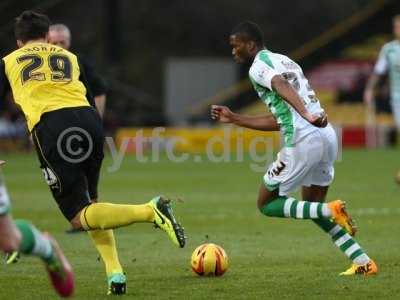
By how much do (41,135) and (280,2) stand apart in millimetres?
43987

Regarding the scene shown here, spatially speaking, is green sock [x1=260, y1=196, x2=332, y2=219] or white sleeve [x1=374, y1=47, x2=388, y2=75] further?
white sleeve [x1=374, y1=47, x2=388, y2=75]

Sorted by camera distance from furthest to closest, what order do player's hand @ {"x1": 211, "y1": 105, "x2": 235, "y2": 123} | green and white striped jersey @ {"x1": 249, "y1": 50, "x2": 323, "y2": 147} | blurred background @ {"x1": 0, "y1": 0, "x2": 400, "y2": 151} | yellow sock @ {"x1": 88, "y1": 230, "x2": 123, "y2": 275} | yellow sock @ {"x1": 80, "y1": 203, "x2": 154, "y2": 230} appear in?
blurred background @ {"x1": 0, "y1": 0, "x2": 400, "y2": 151} → player's hand @ {"x1": 211, "y1": 105, "x2": 235, "y2": 123} → green and white striped jersey @ {"x1": 249, "y1": 50, "x2": 323, "y2": 147} → yellow sock @ {"x1": 88, "y1": 230, "x2": 123, "y2": 275} → yellow sock @ {"x1": 80, "y1": 203, "x2": 154, "y2": 230}

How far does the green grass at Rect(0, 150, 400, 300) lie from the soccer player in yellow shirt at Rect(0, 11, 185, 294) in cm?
52

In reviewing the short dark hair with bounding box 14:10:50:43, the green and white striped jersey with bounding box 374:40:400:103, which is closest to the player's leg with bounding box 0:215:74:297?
the short dark hair with bounding box 14:10:50:43

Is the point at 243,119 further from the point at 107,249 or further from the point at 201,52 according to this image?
the point at 201,52

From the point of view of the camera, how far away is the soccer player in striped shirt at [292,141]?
9336 millimetres

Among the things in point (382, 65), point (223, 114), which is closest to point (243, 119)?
point (223, 114)

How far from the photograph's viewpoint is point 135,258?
36.7 feet

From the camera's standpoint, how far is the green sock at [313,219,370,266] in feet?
31.7

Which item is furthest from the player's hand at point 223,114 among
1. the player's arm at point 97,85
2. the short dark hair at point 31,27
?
the player's arm at point 97,85

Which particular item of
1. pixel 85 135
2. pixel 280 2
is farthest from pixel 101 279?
pixel 280 2

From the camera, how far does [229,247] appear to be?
12.0 metres

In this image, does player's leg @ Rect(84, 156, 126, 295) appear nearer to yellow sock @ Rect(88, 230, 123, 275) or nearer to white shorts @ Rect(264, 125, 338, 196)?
yellow sock @ Rect(88, 230, 123, 275)

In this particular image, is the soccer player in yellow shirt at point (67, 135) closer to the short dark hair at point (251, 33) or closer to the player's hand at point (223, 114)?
the player's hand at point (223, 114)
